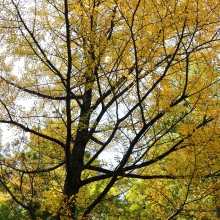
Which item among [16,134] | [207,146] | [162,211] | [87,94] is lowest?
[162,211]

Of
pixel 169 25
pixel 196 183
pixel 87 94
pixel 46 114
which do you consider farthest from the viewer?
pixel 87 94

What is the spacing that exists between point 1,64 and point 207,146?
3414 millimetres

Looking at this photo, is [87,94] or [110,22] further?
[87,94]

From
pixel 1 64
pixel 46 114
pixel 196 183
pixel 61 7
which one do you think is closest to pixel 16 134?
pixel 46 114

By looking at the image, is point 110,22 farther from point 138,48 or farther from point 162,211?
point 162,211

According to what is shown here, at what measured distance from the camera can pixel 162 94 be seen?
3.79 meters

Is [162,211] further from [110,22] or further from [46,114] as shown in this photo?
[110,22]

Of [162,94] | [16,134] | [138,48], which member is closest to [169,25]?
[138,48]

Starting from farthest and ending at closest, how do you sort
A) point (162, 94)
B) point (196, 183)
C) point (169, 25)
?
point (162, 94) → point (196, 183) → point (169, 25)

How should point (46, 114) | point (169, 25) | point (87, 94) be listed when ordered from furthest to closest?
point (87, 94) → point (46, 114) → point (169, 25)

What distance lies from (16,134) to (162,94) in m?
2.19

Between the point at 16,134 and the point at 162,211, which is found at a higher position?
the point at 16,134

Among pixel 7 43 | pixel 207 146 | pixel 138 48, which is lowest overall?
pixel 207 146

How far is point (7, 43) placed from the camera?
16.0 feet
